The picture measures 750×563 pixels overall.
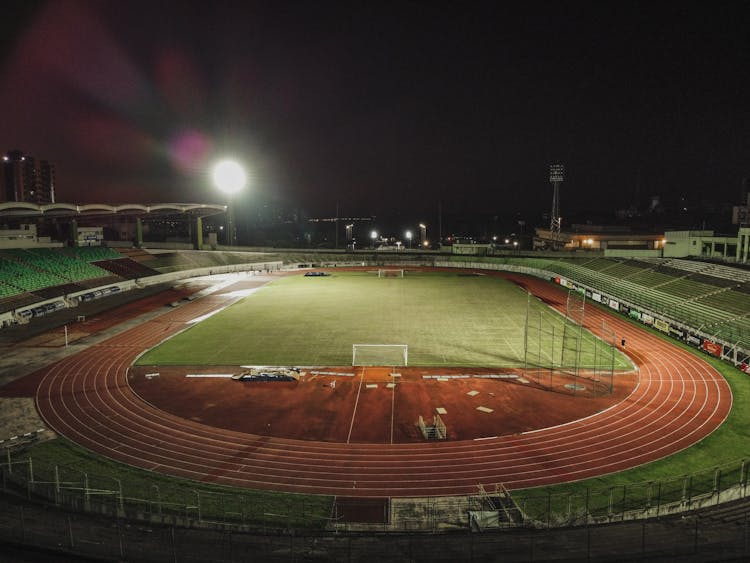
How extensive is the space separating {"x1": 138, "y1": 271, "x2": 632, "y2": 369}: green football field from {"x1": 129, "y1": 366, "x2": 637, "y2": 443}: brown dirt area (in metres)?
2.55

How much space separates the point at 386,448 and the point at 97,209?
A: 199ft

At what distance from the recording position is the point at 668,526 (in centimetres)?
1257

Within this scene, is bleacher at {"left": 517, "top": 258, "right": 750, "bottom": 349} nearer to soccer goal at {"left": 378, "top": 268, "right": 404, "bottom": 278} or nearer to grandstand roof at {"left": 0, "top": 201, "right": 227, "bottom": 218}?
soccer goal at {"left": 378, "top": 268, "right": 404, "bottom": 278}

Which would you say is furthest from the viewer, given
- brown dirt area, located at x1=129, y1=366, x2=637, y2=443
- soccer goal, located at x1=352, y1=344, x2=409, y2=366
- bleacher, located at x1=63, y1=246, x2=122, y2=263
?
bleacher, located at x1=63, y1=246, x2=122, y2=263

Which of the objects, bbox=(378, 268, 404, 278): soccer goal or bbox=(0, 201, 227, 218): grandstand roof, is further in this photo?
bbox=(378, 268, 404, 278): soccer goal

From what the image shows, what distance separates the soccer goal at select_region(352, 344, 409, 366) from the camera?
96.0 feet

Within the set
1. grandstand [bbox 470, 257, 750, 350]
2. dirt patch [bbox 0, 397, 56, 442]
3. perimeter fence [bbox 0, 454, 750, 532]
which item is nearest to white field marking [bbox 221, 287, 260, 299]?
dirt patch [bbox 0, 397, 56, 442]

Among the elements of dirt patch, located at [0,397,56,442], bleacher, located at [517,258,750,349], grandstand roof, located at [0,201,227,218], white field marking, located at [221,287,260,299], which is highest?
grandstand roof, located at [0,201,227,218]

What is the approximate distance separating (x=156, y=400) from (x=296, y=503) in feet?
38.8

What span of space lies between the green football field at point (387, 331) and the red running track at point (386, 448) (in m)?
4.26

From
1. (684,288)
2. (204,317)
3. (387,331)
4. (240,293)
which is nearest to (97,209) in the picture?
(240,293)

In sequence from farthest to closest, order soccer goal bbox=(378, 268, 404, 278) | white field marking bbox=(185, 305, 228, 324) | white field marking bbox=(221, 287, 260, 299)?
soccer goal bbox=(378, 268, 404, 278) < white field marking bbox=(221, 287, 260, 299) < white field marking bbox=(185, 305, 228, 324)

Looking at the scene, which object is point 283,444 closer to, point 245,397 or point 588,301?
point 245,397

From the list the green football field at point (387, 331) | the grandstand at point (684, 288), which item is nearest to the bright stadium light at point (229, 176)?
the green football field at point (387, 331)
